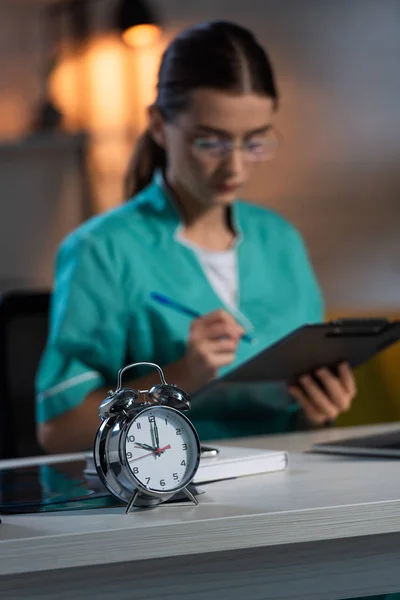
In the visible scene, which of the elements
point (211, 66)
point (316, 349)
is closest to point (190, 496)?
point (316, 349)

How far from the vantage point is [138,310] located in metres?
1.82

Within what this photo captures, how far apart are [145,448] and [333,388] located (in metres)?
0.81

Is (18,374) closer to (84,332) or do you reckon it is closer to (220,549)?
(84,332)

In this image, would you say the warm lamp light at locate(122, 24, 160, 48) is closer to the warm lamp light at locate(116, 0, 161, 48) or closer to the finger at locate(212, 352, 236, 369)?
the warm lamp light at locate(116, 0, 161, 48)

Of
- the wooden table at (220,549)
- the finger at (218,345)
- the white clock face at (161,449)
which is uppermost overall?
the white clock face at (161,449)

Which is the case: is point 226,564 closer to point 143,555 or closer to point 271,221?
point 143,555

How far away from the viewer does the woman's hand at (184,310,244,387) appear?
164cm

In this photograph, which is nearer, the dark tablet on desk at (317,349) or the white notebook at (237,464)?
the white notebook at (237,464)

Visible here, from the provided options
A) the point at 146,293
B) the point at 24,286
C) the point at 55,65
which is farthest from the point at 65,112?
the point at 146,293

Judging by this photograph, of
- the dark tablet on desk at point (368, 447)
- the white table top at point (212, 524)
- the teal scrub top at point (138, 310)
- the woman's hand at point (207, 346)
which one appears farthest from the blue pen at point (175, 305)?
the white table top at point (212, 524)

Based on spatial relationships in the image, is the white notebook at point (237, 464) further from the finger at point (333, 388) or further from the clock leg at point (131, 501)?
the finger at point (333, 388)

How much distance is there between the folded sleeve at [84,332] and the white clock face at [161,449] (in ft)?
2.88

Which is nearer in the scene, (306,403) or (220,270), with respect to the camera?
(306,403)

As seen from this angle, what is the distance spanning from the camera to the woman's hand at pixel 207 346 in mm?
1641
